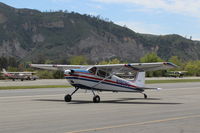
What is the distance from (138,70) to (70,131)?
13635mm

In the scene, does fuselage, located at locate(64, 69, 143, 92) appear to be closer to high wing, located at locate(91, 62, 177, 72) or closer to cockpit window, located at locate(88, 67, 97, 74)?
cockpit window, located at locate(88, 67, 97, 74)

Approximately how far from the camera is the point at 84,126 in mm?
10758

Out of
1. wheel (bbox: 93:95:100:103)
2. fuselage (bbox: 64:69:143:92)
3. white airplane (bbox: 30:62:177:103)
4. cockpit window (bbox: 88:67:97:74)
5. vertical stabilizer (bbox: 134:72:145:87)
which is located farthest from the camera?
vertical stabilizer (bbox: 134:72:145:87)

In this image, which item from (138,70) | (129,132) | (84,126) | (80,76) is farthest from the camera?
(138,70)

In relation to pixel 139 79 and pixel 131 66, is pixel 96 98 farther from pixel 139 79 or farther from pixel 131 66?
pixel 139 79

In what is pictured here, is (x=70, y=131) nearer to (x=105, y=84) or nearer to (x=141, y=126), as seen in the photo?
(x=141, y=126)

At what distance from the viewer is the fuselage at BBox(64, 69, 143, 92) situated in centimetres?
1948

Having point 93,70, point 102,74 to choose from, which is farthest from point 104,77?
point 93,70

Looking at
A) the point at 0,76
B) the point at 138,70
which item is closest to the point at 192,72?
the point at 0,76

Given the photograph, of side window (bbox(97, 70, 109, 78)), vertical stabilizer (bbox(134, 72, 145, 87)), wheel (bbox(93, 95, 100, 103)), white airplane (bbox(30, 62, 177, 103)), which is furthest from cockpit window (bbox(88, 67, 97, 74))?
vertical stabilizer (bbox(134, 72, 145, 87))

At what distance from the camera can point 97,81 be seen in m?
20.6

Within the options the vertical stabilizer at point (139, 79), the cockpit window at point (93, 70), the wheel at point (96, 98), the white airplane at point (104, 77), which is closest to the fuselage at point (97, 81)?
the white airplane at point (104, 77)

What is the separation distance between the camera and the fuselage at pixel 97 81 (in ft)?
63.9

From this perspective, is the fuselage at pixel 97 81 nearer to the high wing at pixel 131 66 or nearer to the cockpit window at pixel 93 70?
the cockpit window at pixel 93 70
